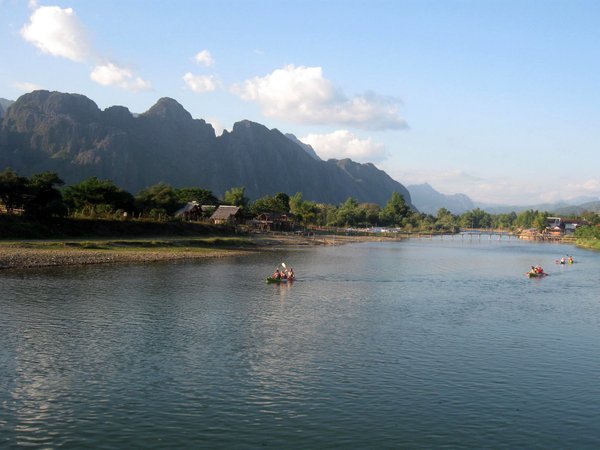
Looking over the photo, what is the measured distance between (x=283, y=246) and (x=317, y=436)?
346 ft

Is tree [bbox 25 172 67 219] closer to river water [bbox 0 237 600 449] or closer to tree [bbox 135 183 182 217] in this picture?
tree [bbox 135 183 182 217]

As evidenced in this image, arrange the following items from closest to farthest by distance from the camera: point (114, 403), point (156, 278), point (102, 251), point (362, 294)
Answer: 1. point (114, 403)
2. point (362, 294)
3. point (156, 278)
4. point (102, 251)

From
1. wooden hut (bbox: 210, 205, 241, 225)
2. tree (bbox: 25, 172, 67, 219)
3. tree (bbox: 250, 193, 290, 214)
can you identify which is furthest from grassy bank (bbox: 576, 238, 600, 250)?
tree (bbox: 25, 172, 67, 219)

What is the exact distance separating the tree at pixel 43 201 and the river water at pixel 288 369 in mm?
35107

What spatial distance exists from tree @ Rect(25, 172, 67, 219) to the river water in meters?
35.1

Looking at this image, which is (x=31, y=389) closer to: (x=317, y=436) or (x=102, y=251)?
(x=317, y=436)

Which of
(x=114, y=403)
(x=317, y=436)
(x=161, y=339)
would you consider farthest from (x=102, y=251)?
(x=317, y=436)

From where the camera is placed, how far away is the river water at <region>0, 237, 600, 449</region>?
61.5 ft

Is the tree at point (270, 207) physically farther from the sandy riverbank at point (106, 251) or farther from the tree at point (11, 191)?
the tree at point (11, 191)

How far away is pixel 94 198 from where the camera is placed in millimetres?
104500

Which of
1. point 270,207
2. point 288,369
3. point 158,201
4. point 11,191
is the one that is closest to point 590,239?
point 270,207

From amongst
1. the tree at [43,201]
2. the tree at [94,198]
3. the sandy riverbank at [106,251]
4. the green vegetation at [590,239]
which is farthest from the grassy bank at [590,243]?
the tree at [43,201]

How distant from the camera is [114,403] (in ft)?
68.1

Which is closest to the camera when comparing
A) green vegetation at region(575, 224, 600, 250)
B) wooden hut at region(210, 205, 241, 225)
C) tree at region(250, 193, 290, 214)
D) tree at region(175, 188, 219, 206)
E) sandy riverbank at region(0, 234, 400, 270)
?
sandy riverbank at region(0, 234, 400, 270)
